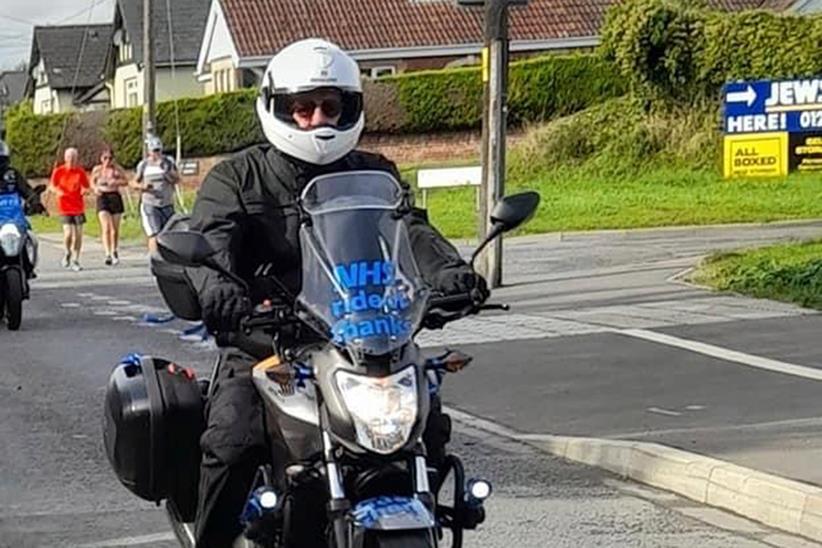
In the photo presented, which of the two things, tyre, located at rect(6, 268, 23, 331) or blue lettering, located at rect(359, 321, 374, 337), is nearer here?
blue lettering, located at rect(359, 321, 374, 337)

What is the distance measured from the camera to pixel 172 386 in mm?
5531

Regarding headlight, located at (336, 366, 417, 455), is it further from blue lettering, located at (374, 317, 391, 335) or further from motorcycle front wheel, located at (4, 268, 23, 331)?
motorcycle front wheel, located at (4, 268, 23, 331)

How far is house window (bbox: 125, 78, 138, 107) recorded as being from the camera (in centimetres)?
7319

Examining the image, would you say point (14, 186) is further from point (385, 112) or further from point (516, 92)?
point (385, 112)

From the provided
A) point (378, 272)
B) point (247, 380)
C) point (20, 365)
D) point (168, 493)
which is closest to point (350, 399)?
point (378, 272)

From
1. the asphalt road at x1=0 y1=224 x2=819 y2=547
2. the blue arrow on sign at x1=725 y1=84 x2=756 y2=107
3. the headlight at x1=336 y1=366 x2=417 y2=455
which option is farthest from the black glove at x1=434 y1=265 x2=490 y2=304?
the blue arrow on sign at x1=725 y1=84 x2=756 y2=107

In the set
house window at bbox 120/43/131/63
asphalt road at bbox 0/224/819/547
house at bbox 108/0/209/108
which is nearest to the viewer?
asphalt road at bbox 0/224/819/547

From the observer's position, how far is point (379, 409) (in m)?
4.59

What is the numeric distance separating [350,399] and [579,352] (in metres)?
Result: 8.20

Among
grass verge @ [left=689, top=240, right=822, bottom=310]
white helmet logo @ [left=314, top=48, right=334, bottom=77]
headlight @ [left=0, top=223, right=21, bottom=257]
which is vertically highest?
white helmet logo @ [left=314, top=48, right=334, bottom=77]

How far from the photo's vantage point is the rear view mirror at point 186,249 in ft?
15.9

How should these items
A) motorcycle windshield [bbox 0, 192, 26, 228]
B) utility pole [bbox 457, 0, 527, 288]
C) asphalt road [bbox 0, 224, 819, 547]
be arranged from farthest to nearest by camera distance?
utility pole [bbox 457, 0, 527, 288] → motorcycle windshield [bbox 0, 192, 26, 228] → asphalt road [bbox 0, 224, 819, 547]

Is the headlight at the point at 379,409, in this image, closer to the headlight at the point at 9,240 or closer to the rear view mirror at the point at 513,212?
the rear view mirror at the point at 513,212

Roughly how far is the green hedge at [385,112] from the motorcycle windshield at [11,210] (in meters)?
25.4
